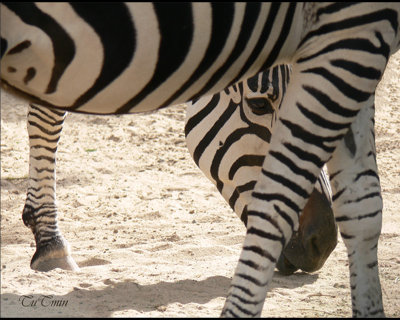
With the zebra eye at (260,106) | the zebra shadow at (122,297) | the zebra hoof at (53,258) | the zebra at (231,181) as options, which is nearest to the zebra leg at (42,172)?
the zebra at (231,181)

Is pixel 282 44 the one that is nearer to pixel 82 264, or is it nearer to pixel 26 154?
pixel 82 264

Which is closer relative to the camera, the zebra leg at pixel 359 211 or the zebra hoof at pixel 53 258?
the zebra leg at pixel 359 211

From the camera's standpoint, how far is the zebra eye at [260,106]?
509 centimetres

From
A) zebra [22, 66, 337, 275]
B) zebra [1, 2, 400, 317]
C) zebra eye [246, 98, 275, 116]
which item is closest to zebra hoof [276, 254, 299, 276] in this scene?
zebra [22, 66, 337, 275]

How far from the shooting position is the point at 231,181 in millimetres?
5320

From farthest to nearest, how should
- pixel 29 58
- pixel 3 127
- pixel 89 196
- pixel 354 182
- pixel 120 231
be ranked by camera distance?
pixel 3 127
pixel 89 196
pixel 120 231
pixel 354 182
pixel 29 58

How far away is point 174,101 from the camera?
151 inches

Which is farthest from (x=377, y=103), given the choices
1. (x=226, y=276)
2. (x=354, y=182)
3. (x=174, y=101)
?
(x=174, y=101)

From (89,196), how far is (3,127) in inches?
97.5

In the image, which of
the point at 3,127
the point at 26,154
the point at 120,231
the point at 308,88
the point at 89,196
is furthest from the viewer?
the point at 3,127

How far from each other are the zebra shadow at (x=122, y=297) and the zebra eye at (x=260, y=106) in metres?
1.29

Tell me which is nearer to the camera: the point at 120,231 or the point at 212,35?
the point at 212,35

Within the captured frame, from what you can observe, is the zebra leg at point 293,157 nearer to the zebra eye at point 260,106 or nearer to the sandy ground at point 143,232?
the sandy ground at point 143,232

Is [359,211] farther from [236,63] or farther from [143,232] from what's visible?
[143,232]
